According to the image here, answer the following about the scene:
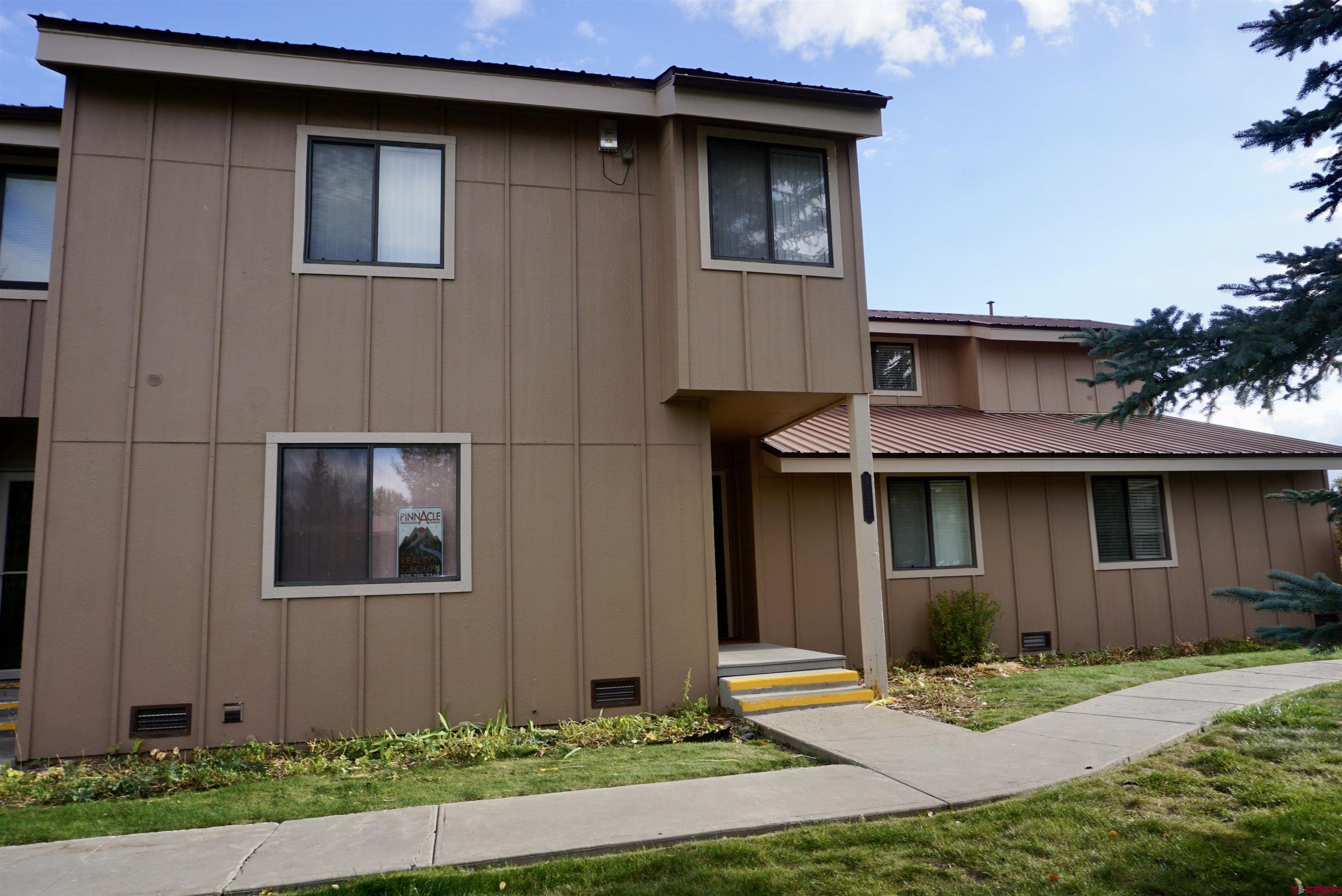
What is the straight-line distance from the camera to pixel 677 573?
27.3ft

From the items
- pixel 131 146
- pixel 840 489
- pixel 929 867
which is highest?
pixel 131 146

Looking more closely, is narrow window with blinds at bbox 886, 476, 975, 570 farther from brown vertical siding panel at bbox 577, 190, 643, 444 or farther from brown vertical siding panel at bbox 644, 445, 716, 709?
brown vertical siding panel at bbox 577, 190, 643, 444

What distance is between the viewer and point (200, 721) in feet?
23.3

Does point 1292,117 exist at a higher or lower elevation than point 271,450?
higher

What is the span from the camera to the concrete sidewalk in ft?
13.8

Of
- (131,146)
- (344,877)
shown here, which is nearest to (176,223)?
(131,146)

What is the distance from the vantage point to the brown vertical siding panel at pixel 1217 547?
12.5 m

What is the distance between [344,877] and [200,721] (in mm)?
3873

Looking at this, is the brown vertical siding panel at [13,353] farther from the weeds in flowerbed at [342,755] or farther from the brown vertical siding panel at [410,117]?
the brown vertical siding panel at [410,117]

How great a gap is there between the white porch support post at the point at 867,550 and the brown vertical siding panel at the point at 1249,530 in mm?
7727

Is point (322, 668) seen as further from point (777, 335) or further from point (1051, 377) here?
point (1051, 377)

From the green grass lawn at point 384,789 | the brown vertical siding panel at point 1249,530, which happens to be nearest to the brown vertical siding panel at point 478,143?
the green grass lawn at point 384,789

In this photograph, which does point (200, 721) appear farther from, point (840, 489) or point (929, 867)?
point (840, 489)

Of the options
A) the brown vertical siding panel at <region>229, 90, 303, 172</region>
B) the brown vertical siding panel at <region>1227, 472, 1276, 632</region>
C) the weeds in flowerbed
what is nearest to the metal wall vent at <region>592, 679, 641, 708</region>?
the weeds in flowerbed
